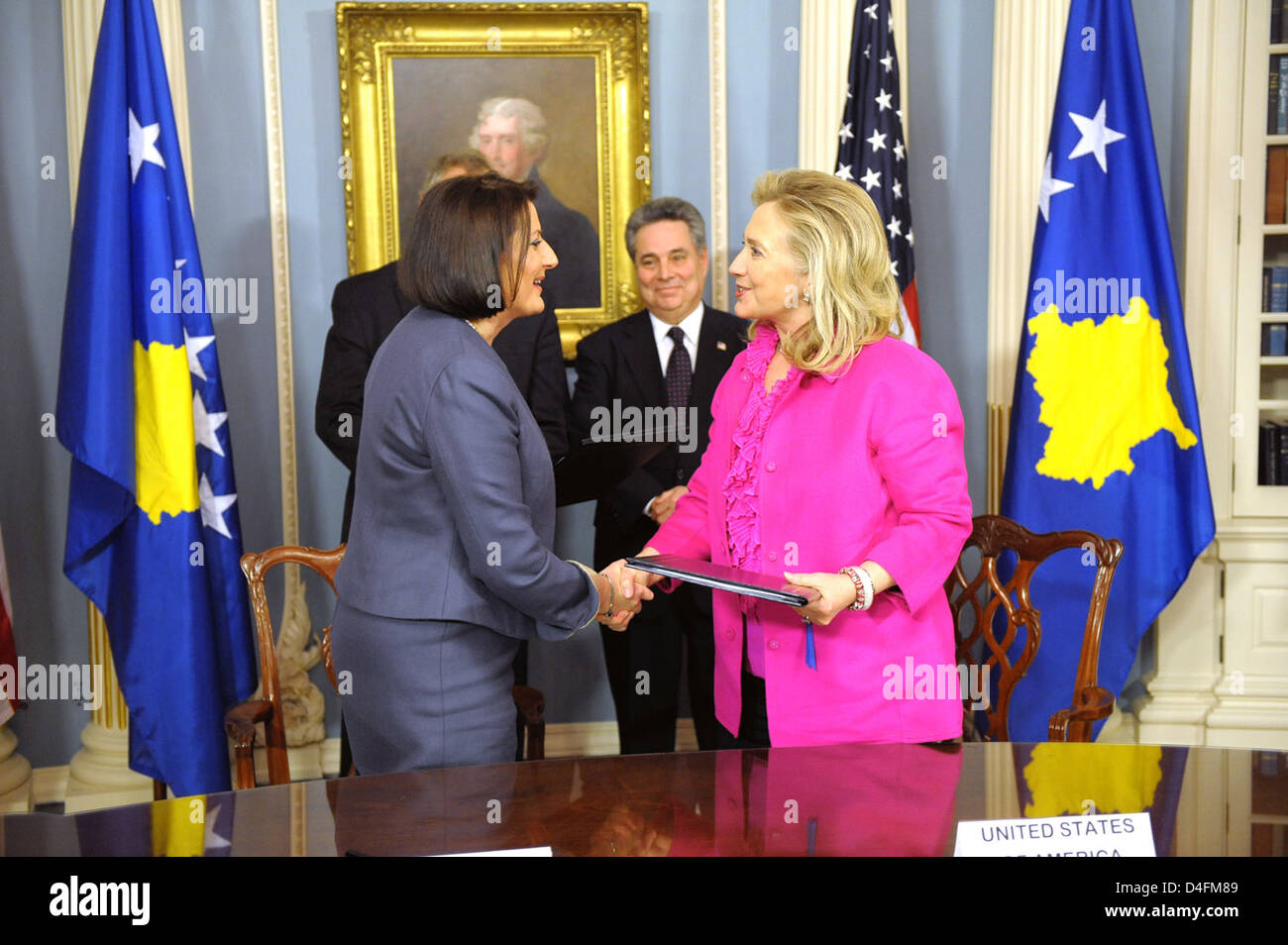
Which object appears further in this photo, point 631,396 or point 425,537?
point 631,396

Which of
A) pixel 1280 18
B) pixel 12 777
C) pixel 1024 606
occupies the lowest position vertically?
pixel 12 777

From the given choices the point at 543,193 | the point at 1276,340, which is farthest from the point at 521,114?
the point at 1276,340

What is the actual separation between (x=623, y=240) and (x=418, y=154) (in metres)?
0.83

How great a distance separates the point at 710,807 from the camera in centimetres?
170

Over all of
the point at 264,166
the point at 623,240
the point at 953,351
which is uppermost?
the point at 264,166

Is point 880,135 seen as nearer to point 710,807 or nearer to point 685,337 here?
point 685,337

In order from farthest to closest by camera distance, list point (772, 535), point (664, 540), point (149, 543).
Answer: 1. point (149, 543)
2. point (664, 540)
3. point (772, 535)

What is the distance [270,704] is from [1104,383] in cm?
279

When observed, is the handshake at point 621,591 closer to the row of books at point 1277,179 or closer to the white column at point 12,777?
the white column at point 12,777

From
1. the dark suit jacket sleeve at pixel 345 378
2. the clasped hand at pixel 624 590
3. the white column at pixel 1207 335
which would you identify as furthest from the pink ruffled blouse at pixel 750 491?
the white column at pixel 1207 335

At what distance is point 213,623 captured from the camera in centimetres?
368
